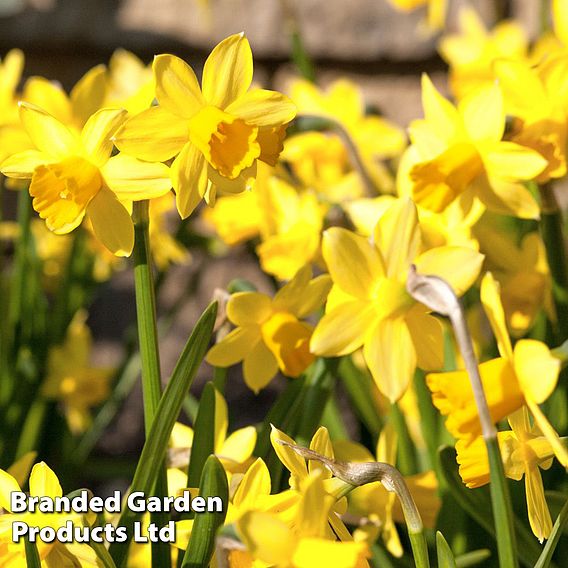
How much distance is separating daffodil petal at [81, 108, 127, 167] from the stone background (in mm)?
1341

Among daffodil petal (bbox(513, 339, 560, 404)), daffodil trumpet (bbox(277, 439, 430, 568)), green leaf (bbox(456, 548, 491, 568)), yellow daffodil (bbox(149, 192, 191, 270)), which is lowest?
green leaf (bbox(456, 548, 491, 568))

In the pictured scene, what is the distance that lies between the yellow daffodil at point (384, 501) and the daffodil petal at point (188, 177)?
309 millimetres

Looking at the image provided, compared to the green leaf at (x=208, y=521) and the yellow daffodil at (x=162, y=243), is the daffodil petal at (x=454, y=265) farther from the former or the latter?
the yellow daffodil at (x=162, y=243)

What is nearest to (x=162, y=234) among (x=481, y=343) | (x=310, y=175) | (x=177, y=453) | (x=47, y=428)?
(x=310, y=175)

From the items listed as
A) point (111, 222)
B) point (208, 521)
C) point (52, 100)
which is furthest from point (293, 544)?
point (52, 100)

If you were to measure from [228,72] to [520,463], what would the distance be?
0.40m

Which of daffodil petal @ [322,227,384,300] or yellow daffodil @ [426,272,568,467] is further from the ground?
daffodil petal @ [322,227,384,300]

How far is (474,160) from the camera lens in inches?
34.3

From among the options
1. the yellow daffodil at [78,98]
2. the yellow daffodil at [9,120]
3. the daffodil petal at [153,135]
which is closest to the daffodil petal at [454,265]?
the daffodil petal at [153,135]

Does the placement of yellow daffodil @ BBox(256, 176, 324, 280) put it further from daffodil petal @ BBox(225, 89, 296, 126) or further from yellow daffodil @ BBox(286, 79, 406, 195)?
daffodil petal @ BBox(225, 89, 296, 126)

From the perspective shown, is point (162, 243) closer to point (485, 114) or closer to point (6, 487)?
point (485, 114)

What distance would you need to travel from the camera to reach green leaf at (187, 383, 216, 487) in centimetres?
80

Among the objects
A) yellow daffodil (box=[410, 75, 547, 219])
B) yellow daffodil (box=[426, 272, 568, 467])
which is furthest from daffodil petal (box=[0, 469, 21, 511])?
yellow daffodil (box=[410, 75, 547, 219])

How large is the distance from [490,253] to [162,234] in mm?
636
